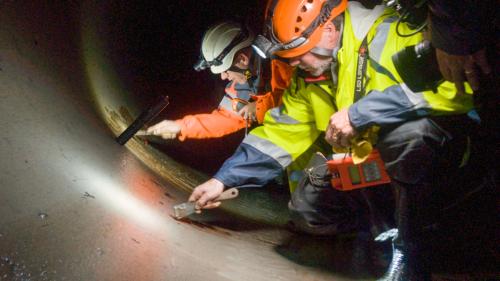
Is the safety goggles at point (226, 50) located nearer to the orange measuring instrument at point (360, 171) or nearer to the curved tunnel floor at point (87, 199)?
the curved tunnel floor at point (87, 199)

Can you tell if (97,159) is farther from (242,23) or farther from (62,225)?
(242,23)

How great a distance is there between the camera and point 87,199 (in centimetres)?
140

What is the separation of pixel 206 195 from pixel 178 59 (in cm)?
281

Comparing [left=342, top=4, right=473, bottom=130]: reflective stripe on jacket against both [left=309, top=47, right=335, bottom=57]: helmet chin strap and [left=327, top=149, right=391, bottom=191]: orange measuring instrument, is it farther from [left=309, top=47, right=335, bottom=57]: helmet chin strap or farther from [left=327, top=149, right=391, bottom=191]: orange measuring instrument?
[left=327, top=149, right=391, bottom=191]: orange measuring instrument

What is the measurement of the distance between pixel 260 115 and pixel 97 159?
130cm

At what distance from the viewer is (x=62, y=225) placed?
3.95 ft

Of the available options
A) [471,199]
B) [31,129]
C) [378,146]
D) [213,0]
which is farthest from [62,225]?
[213,0]

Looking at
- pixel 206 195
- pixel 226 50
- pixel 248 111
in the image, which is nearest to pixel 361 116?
pixel 206 195

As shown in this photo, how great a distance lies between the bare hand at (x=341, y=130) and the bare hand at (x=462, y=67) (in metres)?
0.42

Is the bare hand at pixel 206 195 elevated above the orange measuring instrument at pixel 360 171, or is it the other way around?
the bare hand at pixel 206 195

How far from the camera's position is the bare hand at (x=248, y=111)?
282cm

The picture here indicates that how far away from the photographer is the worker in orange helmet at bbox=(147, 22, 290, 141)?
274 centimetres

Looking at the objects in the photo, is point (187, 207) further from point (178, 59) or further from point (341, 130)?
point (178, 59)

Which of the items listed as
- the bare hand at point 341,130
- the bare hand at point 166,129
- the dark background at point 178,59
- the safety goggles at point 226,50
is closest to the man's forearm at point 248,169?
the bare hand at point 341,130
